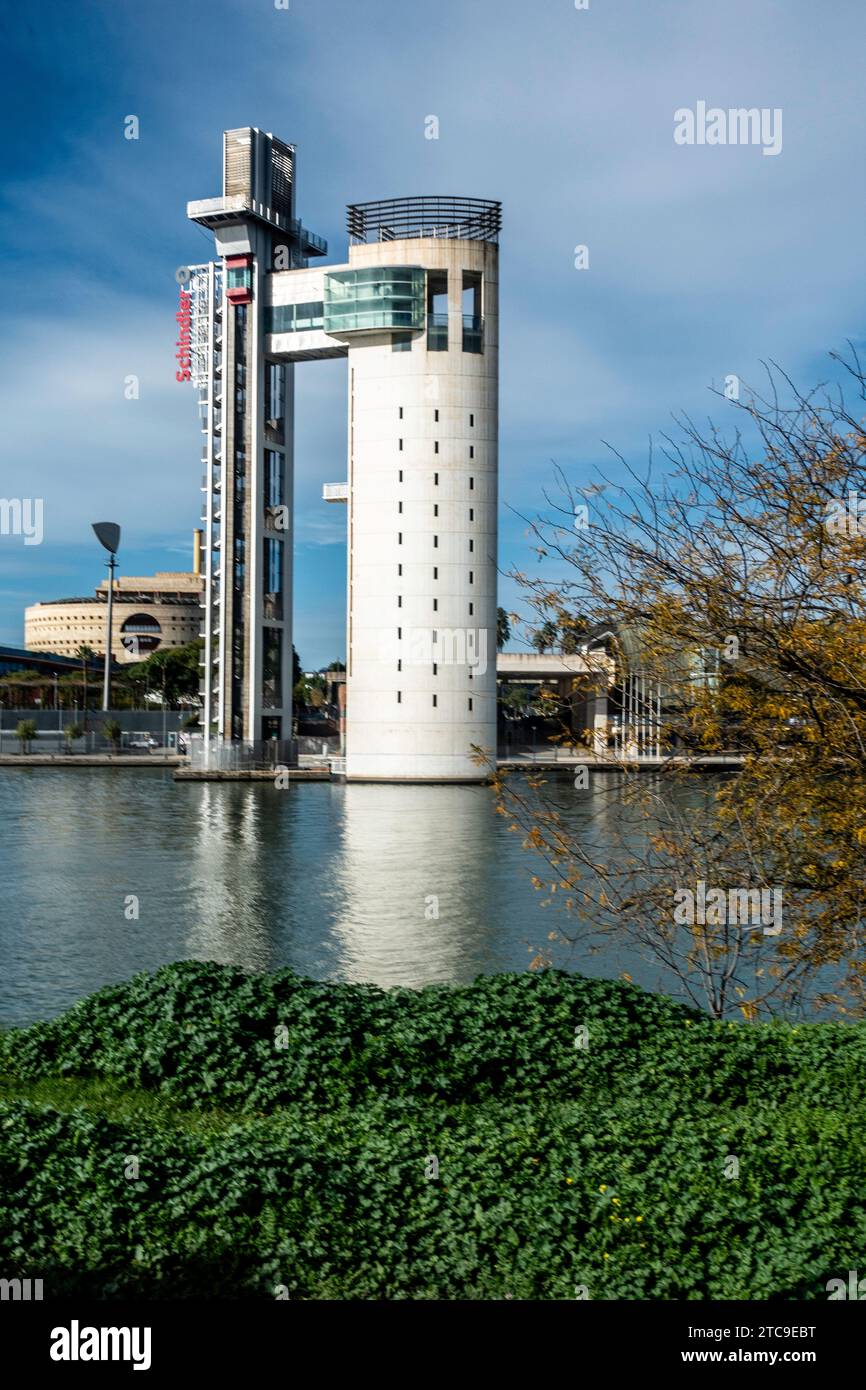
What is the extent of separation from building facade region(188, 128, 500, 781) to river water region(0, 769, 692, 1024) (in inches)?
742

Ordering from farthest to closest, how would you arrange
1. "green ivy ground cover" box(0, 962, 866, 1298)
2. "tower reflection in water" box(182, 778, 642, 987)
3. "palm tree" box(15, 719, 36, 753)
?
1. "palm tree" box(15, 719, 36, 753)
2. "tower reflection in water" box(182, 778, 642, 987)
3. "green ivy ground cover" box(0, 962, 866, 1298)

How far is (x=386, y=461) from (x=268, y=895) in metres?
50.7

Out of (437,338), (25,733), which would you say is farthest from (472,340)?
(25,733)

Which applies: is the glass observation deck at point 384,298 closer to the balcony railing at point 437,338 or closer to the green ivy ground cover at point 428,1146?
the balcony railing at point 437,338

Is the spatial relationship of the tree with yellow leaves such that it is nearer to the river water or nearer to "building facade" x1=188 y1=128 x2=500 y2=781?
the river water

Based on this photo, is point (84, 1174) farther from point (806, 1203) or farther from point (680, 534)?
point (680, 534)

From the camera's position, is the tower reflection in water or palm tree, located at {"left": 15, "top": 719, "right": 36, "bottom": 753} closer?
the tower reflection in water

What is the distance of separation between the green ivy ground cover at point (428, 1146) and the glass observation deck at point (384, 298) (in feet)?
225

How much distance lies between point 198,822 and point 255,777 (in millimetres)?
26983

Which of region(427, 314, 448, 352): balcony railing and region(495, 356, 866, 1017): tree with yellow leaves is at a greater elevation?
region(427, 314, 448, 352): balcony railing

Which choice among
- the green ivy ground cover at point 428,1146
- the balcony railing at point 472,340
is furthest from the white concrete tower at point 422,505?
the green ivy ground cover at point 428,1146

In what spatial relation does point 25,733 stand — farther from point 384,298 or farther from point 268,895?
point 268,895

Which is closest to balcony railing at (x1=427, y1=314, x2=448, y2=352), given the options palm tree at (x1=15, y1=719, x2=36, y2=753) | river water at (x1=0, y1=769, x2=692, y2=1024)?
river water at (x1=0, y1=769, x2=692, y2=1024)

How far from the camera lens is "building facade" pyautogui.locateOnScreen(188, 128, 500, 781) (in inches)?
2997
